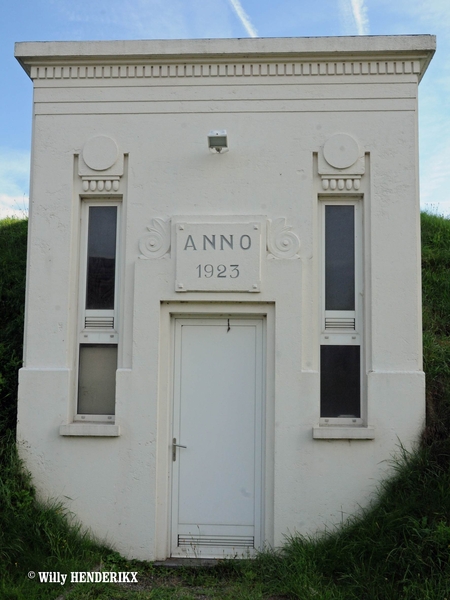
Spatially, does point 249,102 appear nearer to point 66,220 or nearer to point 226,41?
point 226,41

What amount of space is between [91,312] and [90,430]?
1291 mm

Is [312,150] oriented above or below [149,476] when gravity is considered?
above

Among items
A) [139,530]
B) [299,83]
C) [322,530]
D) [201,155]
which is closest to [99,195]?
[201,155]

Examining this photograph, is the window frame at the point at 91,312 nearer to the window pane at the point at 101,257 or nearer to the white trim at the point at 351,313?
the window pane at the point at 101,257

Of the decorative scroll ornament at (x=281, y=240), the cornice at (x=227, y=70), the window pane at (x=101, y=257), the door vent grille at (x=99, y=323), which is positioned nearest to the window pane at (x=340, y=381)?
the decorative scroll ornament at (x=281, y=240)

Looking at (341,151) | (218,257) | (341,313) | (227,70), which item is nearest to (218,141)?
(227,70)

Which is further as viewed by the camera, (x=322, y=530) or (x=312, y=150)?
(x=312, y=150)

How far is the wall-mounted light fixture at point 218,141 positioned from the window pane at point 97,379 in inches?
94.1

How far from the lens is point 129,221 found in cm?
726

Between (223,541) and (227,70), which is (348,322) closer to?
(223,541)

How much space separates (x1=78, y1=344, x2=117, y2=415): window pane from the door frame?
1.98ft

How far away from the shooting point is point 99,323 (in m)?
7.37

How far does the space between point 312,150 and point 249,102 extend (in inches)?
34.6

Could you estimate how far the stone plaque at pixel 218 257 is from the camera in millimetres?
7000
